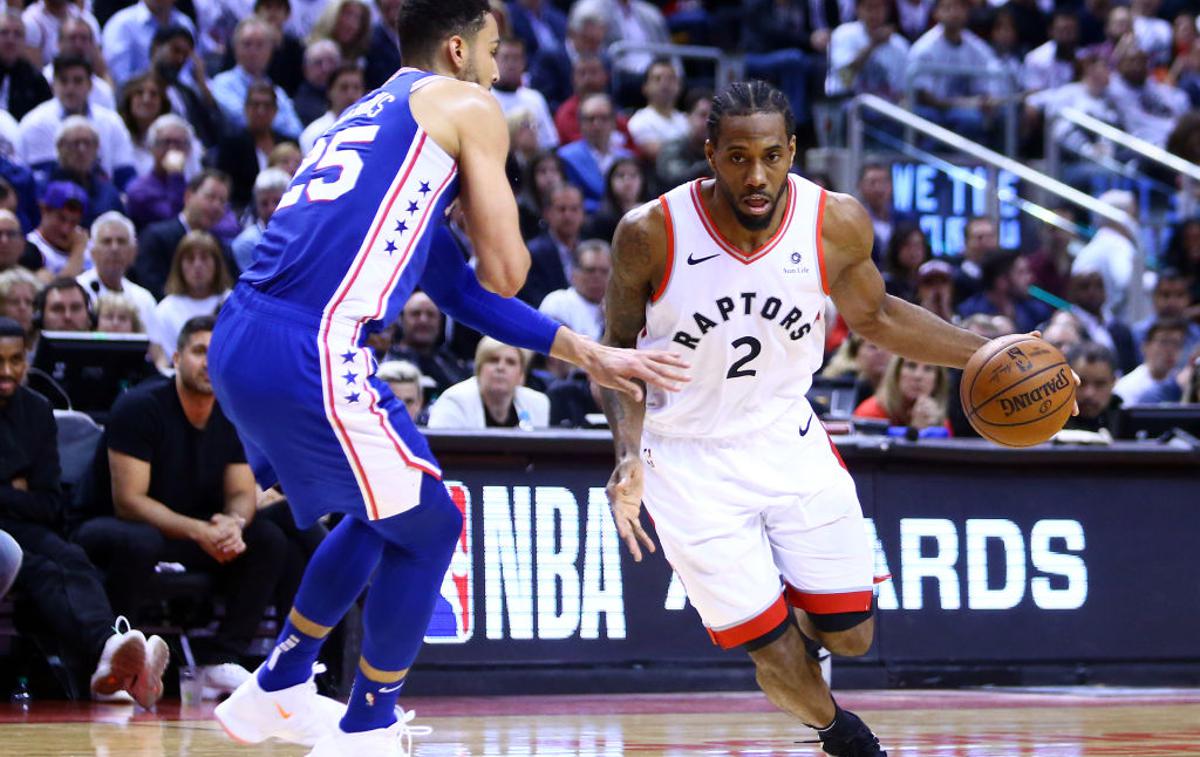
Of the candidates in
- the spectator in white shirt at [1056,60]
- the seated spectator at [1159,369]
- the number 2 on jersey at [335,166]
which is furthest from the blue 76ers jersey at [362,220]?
the spectator in white shirt at [1056,60]

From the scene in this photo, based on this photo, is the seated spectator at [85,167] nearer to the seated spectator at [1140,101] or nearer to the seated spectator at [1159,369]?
the seated spectator at [1159,369]

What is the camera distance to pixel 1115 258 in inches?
543

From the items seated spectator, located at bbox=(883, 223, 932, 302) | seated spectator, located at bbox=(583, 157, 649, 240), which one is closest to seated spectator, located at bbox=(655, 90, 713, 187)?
seated spectator, located at bbox=(583, 157, 649, 240)

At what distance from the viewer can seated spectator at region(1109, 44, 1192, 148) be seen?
1582 cm

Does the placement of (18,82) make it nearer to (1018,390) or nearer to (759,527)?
(759,527)

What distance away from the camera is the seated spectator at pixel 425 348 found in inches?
400

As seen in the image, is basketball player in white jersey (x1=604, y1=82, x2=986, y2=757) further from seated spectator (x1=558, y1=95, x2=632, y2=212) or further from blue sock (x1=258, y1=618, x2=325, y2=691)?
seated spectator (x1=558, y1=95, x2=632, y2=212)

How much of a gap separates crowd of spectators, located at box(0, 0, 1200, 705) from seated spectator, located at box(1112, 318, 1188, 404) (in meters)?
0.02

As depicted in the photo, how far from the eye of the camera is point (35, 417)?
25.5 ft

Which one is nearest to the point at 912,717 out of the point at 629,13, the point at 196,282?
the point at 196,282

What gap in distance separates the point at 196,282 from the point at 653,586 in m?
3.26

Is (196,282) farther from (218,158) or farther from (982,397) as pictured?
(982,397)

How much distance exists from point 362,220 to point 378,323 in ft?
0.98

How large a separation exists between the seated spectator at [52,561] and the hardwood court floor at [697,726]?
0.61 feet
